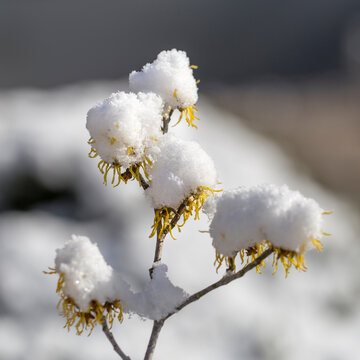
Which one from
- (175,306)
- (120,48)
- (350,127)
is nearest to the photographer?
(175,306)

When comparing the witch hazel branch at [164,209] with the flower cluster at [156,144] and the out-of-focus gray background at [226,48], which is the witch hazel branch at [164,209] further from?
the out-of-focus gray background at [226,48]

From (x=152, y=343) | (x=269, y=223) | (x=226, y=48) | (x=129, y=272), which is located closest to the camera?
(x=269, y=223)

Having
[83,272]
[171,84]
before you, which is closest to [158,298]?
[83,272]

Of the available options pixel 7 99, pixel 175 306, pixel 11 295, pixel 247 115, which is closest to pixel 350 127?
pixel 247 115

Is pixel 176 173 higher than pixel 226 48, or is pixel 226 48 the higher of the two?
pixel 226 48

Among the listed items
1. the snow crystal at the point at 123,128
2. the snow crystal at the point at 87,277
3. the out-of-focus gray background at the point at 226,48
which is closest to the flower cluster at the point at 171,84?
the snow crystal at the point at 123,128

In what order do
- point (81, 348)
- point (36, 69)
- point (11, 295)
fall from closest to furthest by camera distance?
1. point (81, 348)
2. point (11, 295)
3. point (36, 69)

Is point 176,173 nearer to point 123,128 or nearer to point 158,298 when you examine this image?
point 123,128

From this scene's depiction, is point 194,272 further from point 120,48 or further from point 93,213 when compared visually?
point 120,48
